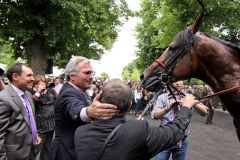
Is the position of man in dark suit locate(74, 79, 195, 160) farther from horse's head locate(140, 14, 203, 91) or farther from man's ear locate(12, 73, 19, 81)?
man's ear locate(12, 73, 19, 81)

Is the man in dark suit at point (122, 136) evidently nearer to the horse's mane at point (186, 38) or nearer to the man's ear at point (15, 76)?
the horse's mane at point (186, 38)

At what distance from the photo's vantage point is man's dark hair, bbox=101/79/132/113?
8.73 feet

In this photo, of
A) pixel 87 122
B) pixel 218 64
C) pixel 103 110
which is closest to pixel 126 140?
pixel 103 110

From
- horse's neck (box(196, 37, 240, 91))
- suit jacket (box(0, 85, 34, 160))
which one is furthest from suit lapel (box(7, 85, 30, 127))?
horse's neck (box(196, 37, 240, 91))

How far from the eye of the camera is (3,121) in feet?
13.7

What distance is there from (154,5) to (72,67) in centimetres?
3813

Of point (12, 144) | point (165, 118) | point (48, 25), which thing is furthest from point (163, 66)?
point (48, 25)

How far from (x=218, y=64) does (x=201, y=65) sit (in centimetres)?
20

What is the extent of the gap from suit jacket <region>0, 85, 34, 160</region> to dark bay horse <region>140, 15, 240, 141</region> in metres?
1.50

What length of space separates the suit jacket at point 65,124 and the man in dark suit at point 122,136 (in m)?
1.02

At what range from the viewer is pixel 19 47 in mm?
25219

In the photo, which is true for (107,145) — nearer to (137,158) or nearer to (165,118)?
(137,158)

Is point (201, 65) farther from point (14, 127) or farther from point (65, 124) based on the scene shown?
point (14, 127)

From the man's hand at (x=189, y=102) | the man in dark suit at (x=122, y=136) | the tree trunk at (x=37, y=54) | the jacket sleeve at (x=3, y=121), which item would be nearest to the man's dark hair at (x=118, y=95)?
the man in dark suit at (x=122, y=136)
